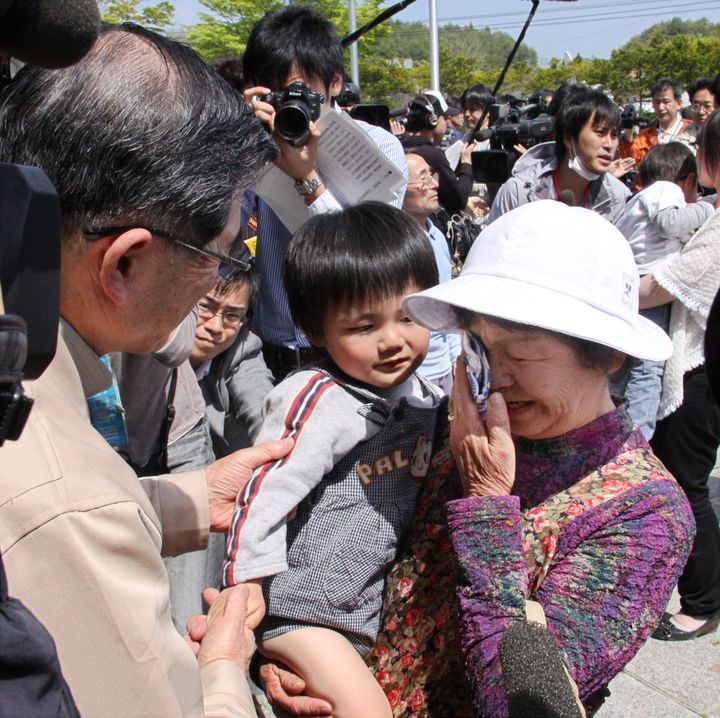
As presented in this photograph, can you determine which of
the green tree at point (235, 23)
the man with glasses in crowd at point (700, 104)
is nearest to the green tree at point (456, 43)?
the green tree at point (235, 23)

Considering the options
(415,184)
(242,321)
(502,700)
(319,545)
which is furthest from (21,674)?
(415,184)

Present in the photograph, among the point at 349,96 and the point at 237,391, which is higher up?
the point at 349,96

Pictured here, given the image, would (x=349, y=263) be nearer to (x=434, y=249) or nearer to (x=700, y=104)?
(x=434, y=249)

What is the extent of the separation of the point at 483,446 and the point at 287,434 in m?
0.45

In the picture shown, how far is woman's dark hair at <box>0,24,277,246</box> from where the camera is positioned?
1.21 meters

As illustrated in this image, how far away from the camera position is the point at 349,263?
1943 millimetres

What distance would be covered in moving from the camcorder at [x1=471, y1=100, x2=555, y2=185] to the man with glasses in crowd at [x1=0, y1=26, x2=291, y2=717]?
436cm

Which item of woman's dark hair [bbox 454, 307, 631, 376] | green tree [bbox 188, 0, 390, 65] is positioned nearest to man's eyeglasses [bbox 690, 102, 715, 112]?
woman's dark hair [bbox 454, 307, 631, 376]

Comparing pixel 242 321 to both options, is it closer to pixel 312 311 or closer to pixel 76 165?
pixel 312 311

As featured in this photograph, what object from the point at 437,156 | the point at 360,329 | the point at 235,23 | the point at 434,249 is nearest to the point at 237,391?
the point at 434,249

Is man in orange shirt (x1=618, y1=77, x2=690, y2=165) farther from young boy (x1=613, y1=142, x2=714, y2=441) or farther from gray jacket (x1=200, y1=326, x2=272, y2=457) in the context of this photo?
gray jacket (x1=200, y1=326, x2=272, y2=457)

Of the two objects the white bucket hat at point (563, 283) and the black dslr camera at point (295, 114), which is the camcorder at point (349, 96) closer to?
the black dslr camera at point (295, 114)

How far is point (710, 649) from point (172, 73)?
317 centimetres

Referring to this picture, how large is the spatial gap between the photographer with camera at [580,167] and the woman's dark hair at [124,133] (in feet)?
11.2
